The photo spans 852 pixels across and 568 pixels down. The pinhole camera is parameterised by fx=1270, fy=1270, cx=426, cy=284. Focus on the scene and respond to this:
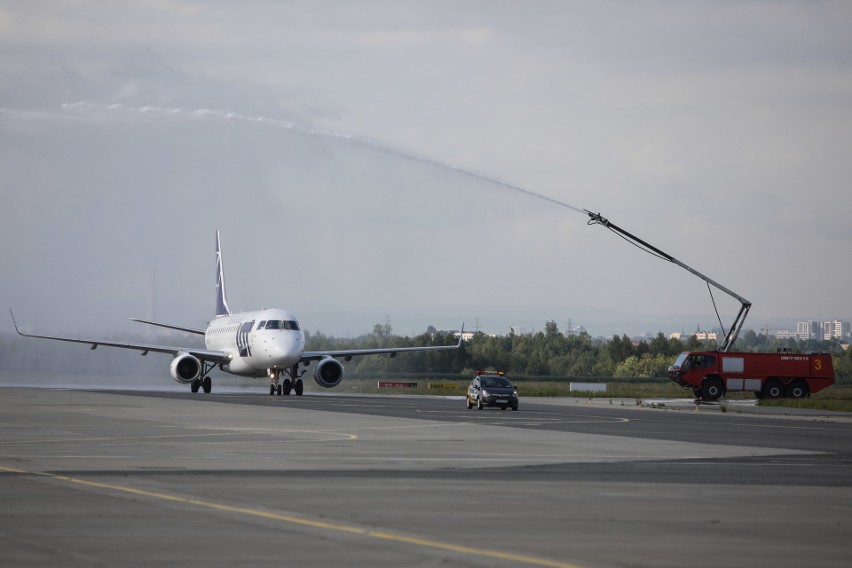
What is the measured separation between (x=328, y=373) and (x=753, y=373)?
26.4 m

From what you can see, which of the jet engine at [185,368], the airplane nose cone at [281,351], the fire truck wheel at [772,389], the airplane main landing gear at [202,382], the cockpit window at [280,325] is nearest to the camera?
the airplane nose cone at [281,351]

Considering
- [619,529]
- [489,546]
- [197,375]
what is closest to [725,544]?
[619,529]

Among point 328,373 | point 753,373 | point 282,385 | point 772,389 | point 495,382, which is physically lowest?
point 282,385

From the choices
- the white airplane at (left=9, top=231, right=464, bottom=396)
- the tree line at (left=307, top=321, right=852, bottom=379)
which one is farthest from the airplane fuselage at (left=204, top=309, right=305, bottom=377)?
the tree line at (left=307, top=321, right=852, bottom=379)

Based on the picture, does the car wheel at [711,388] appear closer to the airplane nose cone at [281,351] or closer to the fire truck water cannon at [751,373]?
the fire truck water cannon at [751,373]

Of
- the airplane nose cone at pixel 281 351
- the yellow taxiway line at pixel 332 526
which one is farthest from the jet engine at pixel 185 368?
the yellow taxiway line at pixel 332 526

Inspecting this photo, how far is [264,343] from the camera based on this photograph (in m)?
76.5

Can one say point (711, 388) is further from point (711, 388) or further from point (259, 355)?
point (259, 355)

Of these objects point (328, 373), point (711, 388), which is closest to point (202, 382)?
point (328, 373)

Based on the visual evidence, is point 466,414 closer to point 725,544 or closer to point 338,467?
point 338,467

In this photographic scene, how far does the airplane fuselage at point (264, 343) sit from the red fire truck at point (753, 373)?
77.0 feet

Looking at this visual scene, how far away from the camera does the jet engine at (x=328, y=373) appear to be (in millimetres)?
80812

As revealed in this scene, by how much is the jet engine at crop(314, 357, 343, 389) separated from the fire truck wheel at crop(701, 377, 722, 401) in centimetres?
2266

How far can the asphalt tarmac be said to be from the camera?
14.4 meters
